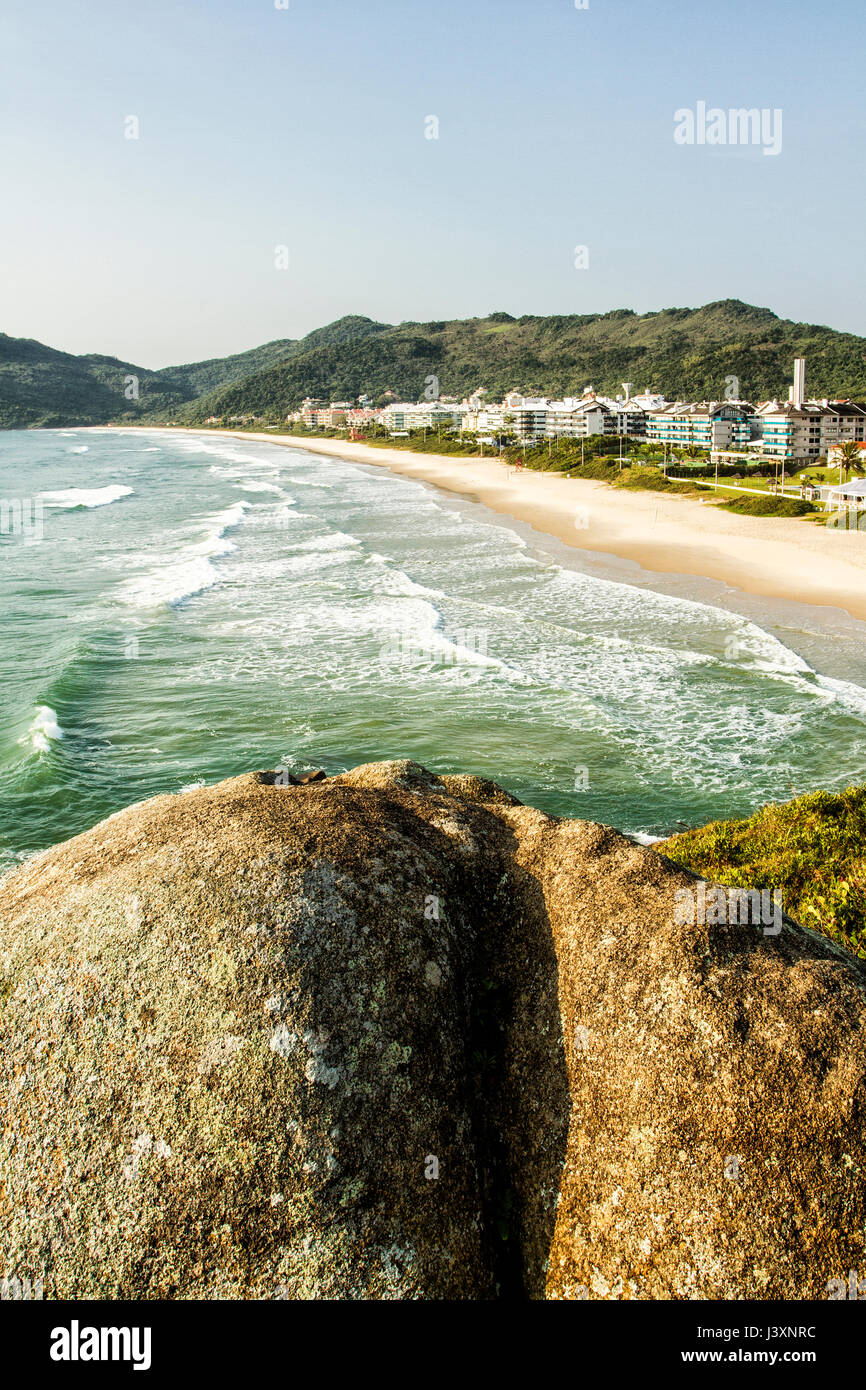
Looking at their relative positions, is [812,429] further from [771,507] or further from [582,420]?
[771,507]

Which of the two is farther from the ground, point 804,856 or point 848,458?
point 848,458

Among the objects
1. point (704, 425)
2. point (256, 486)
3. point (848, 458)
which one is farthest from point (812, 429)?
point (256, 486)

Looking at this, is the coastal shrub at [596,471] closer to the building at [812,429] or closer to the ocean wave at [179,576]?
the building at [812,429]

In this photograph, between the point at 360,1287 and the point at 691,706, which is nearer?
the point at 360,1287

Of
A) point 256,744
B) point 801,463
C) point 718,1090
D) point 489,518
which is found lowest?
point 256,744

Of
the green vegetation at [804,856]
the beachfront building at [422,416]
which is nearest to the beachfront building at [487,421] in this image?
the beachfront building at [422,416]
